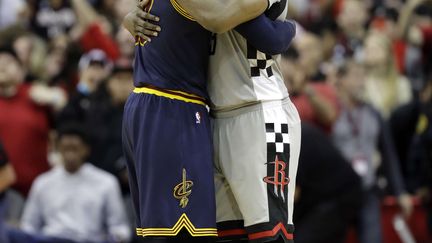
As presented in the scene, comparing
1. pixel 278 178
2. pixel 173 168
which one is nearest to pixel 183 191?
pixel 173 168

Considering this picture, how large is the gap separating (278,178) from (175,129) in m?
0.57

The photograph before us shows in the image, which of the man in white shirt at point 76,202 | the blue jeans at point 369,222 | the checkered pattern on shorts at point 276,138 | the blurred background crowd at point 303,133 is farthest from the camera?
the blue jeans at point 369,222

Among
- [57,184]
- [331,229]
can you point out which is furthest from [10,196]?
[331,229]

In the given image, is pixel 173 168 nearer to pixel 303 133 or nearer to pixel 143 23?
pixel 143 23

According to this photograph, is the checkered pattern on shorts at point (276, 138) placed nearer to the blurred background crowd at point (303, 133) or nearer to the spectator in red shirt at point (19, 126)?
the blurred background crowd at point (303, 133)

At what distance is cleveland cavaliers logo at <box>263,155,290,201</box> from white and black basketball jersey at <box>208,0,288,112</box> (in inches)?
13.0

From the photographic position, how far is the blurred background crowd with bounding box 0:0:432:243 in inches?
398

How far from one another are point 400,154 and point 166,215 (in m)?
7.21

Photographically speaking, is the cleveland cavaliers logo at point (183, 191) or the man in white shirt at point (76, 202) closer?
the cleveland cavaliers logo at point (183, 191)

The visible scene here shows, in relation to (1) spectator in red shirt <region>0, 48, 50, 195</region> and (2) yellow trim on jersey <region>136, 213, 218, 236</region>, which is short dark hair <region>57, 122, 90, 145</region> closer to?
(1) spectator in red shirt <region>0, 48, 50, 195</region>

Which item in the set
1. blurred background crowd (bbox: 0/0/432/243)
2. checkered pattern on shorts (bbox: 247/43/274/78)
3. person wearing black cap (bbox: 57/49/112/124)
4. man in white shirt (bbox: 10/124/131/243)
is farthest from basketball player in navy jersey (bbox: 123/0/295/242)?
person wearing black cap (bbox: 57/49/112/124)

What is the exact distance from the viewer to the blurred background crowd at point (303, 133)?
10.1 metres

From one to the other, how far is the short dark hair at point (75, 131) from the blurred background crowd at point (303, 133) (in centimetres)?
1

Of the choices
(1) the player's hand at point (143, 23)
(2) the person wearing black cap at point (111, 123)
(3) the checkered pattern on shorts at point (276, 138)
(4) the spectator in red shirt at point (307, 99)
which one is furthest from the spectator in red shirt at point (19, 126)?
(3) the checkered pattern on shorts at point (276, 138)
